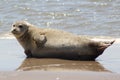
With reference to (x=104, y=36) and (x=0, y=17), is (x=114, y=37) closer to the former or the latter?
(x=104, y=36)

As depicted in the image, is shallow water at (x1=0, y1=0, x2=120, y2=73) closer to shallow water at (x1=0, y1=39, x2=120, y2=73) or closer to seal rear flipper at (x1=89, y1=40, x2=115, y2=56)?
shallow water at (x1=0, y1=39, x2=120, y2=73)

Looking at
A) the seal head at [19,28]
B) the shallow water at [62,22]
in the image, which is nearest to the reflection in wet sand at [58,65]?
the shallow water at [62,22]

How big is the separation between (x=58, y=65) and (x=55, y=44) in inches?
25.8

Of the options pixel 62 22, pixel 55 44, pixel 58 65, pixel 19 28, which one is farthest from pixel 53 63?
pixel 62 22

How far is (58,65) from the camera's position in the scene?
6.20m

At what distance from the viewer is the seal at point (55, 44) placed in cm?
668

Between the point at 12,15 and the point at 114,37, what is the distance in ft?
12.4

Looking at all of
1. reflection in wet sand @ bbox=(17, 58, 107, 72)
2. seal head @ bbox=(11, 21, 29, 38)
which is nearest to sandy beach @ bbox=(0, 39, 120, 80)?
reflection in wet sand @ bbox=(17, 58, 107, 72)

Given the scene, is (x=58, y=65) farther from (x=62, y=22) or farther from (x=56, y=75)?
(x=62, y=22)

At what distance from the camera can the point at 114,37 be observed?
9.10 m

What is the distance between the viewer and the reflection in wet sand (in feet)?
19.5

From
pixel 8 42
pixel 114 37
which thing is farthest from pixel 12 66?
pixel 114 37

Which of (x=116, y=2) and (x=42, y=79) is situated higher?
(x=42, y=79)

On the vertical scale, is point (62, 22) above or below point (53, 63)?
below
